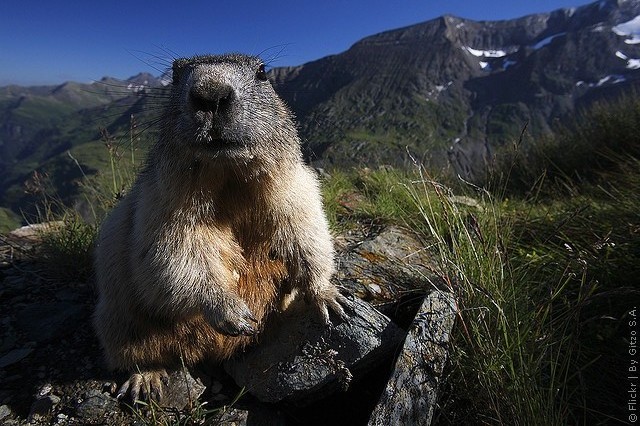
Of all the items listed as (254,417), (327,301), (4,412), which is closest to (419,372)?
(327,301)

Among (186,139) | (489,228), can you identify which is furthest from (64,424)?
(489,228)

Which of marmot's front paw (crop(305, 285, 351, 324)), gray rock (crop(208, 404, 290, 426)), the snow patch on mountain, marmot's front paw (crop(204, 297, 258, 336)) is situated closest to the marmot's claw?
marmot's front paw (crop(305, 285, 351, 324))

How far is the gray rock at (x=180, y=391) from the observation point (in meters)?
3.48

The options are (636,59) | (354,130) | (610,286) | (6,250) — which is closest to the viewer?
(610,286)

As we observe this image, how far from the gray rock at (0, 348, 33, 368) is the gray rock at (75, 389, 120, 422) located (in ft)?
3.69

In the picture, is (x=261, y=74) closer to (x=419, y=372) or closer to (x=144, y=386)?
(x=419, y=372)

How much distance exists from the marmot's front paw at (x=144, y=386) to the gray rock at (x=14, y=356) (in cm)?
137

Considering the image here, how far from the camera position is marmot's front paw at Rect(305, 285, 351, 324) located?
365 centimetres

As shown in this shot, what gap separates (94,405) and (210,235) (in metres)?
1.80

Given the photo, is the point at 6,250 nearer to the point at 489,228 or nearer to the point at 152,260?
the point at 152,260

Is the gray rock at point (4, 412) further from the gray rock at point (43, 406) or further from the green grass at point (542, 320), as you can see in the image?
the green grass at point (542, 320)

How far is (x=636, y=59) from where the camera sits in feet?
619

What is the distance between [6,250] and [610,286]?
8273 mm

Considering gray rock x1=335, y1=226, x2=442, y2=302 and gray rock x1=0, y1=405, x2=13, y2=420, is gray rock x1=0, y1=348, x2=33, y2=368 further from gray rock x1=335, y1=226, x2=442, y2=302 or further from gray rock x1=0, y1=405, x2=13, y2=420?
gray rock x1=335, y1=226, x2=442, y2=302
